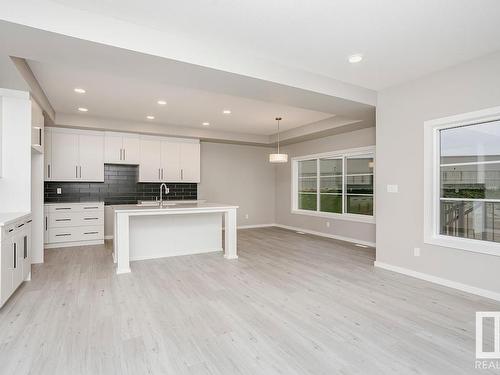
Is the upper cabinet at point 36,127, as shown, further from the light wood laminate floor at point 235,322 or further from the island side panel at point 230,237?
the island side panel at point 230,237

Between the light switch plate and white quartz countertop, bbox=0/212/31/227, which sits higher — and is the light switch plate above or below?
above

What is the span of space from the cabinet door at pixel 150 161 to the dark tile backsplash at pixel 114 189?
0.26 m

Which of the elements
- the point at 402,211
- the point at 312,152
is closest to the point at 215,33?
the point at 402,211

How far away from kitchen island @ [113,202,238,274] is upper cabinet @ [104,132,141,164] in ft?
6.63

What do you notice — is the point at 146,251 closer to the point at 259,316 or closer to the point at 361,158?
the point at 259,316

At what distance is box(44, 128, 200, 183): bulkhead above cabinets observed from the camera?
5.84 meters

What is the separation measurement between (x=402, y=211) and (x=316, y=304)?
2.05 metres

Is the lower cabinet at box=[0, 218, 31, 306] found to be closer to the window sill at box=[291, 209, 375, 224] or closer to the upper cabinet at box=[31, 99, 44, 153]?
the upper cabinet at box=[31, 99, 44, 153]

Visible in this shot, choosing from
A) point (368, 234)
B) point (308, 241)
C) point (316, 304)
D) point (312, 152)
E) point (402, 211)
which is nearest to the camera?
point (316, 304)

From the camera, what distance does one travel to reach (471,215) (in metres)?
3.44

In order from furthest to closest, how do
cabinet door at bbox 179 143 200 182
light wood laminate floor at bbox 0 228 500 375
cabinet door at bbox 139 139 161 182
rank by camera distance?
cabinet door at bbox 179 143 200 182, cabinet door at bbox 139 139 161 182, light wood laminate floor at bbox 0 228 500 375

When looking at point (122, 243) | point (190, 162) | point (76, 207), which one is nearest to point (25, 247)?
point (122, 243)

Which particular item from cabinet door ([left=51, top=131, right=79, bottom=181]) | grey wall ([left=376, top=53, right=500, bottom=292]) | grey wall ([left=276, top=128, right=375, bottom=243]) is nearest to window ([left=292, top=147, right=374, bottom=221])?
grey wall ([left=276, top=128, right=375, bottom=243])

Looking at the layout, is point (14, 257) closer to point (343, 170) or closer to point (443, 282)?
point (443, 282)
